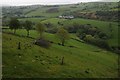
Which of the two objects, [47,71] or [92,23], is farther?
[92,23]

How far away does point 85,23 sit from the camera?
183 m

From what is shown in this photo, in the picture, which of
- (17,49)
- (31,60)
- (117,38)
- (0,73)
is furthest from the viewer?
(117,38)

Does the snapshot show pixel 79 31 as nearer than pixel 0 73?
No

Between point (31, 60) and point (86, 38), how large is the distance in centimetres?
9026

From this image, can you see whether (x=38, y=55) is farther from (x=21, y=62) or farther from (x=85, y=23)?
(x=85, y=23)

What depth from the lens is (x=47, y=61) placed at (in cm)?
5388

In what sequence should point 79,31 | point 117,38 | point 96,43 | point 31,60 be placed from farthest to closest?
1. point 79,31
2. point 117,38
3. point 96,43
4. point 31,60

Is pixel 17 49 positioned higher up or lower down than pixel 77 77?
higher up

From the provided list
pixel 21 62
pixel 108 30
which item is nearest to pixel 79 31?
pixel 108 30

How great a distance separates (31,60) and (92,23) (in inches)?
5418

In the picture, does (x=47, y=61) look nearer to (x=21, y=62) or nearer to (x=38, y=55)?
(x=38, y=55)

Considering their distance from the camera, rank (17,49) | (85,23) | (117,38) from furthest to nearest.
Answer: (85,23) < (117,38) < (17,49)

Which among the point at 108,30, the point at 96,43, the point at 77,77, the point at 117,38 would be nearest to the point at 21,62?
the point at 77,77

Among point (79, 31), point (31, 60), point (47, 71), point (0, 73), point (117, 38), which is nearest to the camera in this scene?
point (0, 73)
